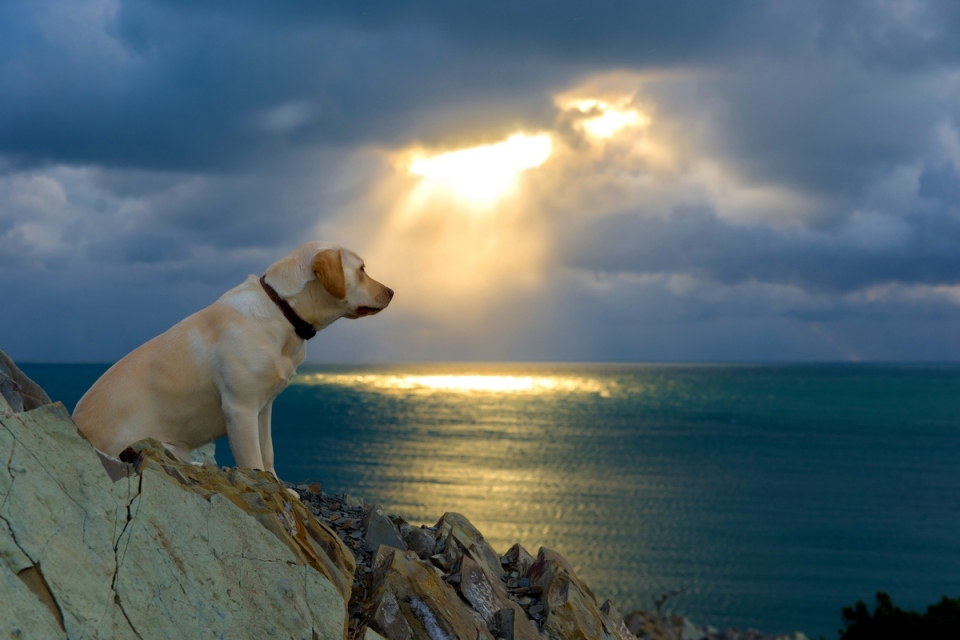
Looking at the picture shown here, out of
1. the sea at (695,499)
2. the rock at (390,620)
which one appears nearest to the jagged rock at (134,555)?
the rock at (390,620)

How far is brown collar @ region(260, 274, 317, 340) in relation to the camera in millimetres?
8141

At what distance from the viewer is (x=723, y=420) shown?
188m

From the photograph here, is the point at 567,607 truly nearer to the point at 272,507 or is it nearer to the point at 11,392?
the point at 272,507

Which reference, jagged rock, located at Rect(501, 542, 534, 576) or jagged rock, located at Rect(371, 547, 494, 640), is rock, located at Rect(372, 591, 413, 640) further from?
jagged rock, located at Rect(501, 542, 534, 576)

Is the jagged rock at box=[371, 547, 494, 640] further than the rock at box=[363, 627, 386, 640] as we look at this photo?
Yes

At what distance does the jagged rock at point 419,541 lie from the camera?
7684mm

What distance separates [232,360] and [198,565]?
9.25 ft

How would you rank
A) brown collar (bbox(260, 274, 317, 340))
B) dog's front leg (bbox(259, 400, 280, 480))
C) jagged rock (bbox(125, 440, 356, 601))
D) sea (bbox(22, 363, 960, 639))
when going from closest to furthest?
jagged rock (bbox(125, 440, 356, 601)) < brown collar (bbox(260, 274, 317, 340)) < dog's front leg (bbox(259, 400, 280, 480)) < sea (bbox(22, 363, 960, 639))

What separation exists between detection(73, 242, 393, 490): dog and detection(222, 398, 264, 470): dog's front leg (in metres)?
0.01

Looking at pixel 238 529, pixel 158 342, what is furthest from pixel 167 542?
pixel 158 342

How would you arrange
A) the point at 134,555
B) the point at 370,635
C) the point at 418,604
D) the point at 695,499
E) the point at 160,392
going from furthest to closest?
the point at 695,499
the point at 160,392
the point at 418,604
the point at 370,635
the point at 134,555

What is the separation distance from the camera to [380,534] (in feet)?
24.8

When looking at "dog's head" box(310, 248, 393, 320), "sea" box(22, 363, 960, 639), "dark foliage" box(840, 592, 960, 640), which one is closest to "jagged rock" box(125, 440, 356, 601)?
"dog's head" box(310, 248, 393, 320)

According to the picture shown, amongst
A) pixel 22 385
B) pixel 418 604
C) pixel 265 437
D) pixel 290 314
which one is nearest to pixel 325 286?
pixel 290 314
